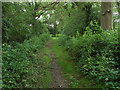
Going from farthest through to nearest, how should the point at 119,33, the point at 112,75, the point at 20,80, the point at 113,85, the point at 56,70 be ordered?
the point at 56,70
the point at 119,33
the point at 20,80
the point at 112,75
the point at 113,85

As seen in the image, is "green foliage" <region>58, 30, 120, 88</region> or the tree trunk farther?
the tree trunk

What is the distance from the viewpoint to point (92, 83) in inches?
129

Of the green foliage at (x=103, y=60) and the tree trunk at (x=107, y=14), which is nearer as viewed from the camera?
the green foliage at (x=103, y=60)

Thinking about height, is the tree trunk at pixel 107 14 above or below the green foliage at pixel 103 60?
above

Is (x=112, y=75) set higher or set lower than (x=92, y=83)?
higher

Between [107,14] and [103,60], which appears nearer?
[103,60]

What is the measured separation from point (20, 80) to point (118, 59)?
3.77m

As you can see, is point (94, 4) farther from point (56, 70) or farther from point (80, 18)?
point (56, 70)

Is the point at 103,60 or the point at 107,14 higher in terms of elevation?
the point at 107,14

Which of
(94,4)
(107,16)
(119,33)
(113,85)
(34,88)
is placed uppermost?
(94,4)

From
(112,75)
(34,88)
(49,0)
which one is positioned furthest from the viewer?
(49,0)

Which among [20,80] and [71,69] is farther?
[71,69]

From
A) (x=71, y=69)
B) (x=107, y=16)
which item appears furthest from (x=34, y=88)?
(x=107, y=16)

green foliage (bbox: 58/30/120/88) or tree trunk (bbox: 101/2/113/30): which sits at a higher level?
tree trunk (bbox: 101/2/113/30)
